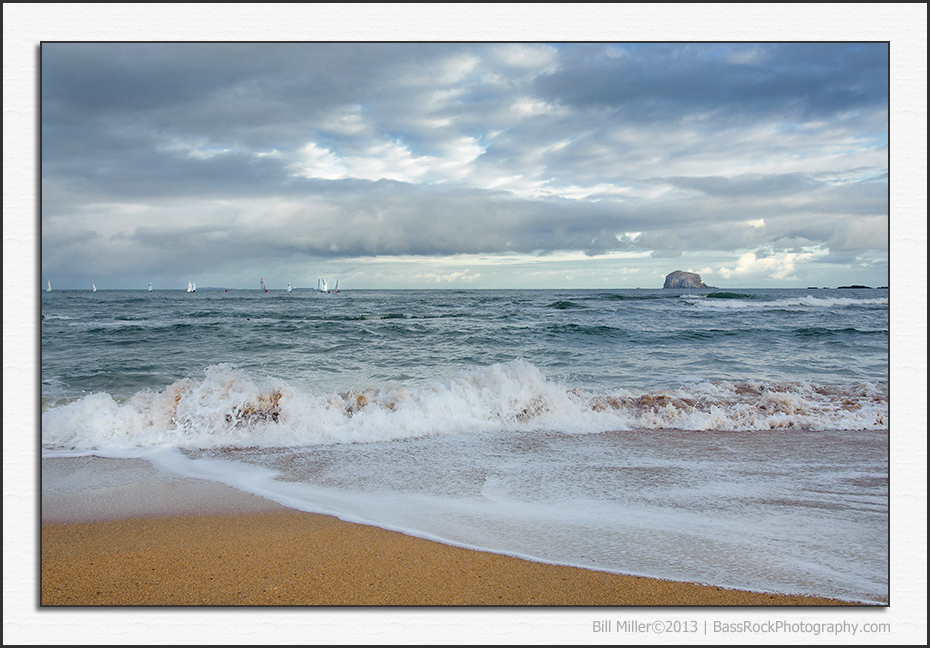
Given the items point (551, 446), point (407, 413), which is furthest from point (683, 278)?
point (407, 413)

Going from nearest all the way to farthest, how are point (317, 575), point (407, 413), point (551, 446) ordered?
1. point (317, 575)
2. point (551, 446)
3. point (407, 413)

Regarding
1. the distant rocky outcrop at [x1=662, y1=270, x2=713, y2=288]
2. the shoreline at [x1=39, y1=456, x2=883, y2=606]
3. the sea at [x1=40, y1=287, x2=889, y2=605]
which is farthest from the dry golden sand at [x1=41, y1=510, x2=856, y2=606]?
the distant rocky outcrop at [x1=662, y1=270, x2=713, y2=288]

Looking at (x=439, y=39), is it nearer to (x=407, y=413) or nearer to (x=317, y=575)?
(x=317, y=575)

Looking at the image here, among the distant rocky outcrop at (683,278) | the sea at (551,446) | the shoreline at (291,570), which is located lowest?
the shoreline at (291,570)

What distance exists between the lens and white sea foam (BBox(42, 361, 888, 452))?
13.4 ft

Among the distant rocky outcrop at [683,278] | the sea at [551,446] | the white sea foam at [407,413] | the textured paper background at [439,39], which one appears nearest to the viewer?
the textured paper background at [439,39]

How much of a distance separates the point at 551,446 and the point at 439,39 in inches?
120

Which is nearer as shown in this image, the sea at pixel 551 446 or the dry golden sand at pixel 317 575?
the dry golden sand at pixel 317 575

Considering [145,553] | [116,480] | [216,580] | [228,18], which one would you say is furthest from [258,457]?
[228,18]

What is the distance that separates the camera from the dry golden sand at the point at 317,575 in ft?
6.15

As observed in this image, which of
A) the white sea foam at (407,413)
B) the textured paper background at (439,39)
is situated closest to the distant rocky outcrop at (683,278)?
the white sea foam at (407,413)

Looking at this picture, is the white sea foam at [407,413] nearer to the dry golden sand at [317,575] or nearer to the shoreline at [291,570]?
the shoreline at [291,570]

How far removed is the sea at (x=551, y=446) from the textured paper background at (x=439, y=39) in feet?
0.51

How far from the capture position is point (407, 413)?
4473 millimetres
